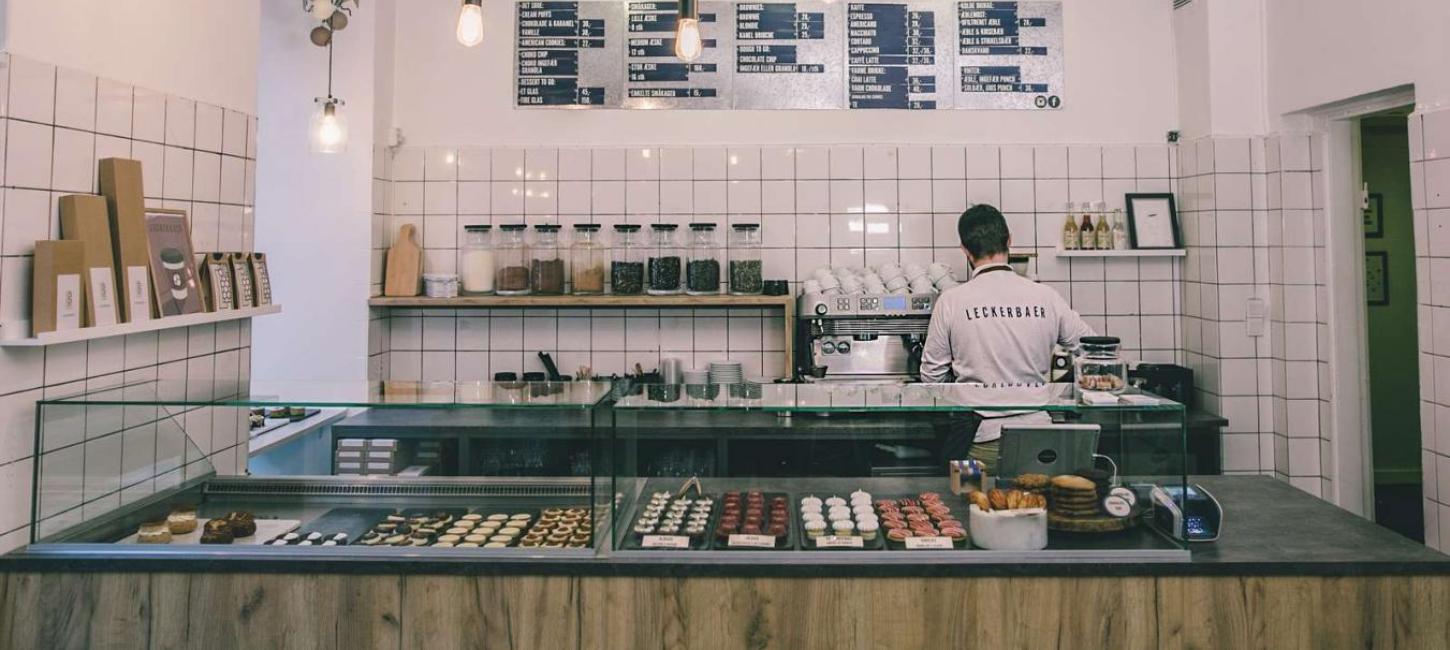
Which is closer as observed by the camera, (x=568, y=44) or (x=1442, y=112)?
(x=1442, y=112)

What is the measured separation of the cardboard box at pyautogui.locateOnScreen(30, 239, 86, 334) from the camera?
6.39ft

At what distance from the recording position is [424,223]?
4.27 m

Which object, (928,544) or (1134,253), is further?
(1134,253)

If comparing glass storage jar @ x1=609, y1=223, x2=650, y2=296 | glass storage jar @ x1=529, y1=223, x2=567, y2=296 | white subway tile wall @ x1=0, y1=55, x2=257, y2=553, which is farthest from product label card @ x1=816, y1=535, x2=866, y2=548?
glass storage jar @ x1=529, y1=223, x2=567, y2=296

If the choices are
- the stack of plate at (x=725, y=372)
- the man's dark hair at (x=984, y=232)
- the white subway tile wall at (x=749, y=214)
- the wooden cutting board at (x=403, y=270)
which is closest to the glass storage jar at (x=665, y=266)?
the white subway tile wall at (x=749, y=214)

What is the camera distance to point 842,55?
4.25m

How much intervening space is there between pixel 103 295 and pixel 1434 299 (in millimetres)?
4072

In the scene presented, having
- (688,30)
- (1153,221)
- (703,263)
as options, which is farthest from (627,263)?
(1153,221)

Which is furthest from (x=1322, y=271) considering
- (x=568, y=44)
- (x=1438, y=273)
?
(x=568, y=44)

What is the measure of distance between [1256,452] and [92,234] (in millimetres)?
4445

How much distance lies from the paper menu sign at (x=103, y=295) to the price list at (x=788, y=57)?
2.83 m

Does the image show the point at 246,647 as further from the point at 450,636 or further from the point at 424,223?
the point at 424,223

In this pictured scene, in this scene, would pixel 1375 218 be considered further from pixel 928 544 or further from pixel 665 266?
pixel 928 544

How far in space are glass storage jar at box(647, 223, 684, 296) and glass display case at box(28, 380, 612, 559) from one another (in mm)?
1753
